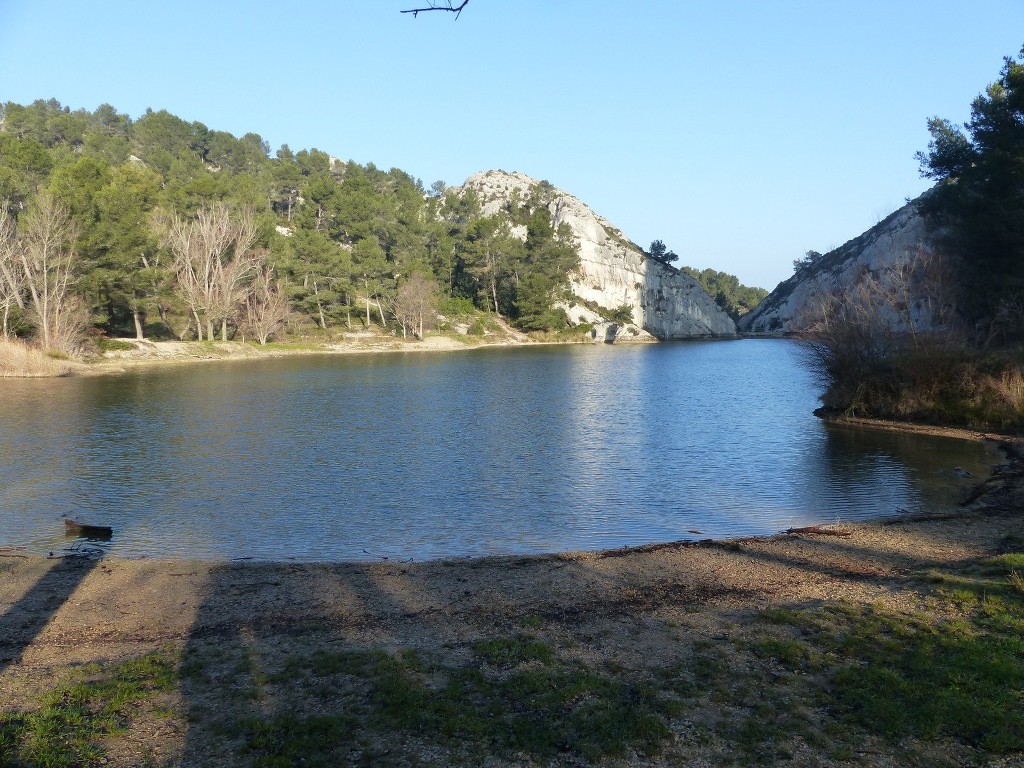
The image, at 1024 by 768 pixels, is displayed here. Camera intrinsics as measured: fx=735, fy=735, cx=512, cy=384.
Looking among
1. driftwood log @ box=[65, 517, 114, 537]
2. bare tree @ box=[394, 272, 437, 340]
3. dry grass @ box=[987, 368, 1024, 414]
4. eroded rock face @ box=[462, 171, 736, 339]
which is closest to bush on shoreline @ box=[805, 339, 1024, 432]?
dry grass @ box=[987, 368, 1024, 414]

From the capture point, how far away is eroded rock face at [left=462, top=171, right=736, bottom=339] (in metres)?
127

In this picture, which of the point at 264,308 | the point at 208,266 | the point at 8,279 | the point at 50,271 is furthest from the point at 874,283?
the point at 264,308

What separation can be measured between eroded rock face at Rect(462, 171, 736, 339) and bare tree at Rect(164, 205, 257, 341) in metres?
58.4

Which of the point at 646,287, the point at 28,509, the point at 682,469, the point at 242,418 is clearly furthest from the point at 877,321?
the point at 646,287

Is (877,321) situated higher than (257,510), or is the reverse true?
(877,321)

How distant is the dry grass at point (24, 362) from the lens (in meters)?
48.5

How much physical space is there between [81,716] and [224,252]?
3164 inches

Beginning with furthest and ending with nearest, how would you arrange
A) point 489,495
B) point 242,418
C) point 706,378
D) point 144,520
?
1. point 706,378
2. point 242,418
3. point 489,495
4. point 144,520

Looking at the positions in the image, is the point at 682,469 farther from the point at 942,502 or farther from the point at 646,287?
the point at 646,287

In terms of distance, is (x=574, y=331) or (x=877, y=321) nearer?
(x=877, y=321)

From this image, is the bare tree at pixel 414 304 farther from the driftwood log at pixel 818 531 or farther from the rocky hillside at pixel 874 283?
the driftwood log at pixel 818 531

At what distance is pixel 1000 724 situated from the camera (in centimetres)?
596

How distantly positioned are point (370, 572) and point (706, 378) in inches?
1814

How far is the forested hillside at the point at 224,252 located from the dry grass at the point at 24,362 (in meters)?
4.26
